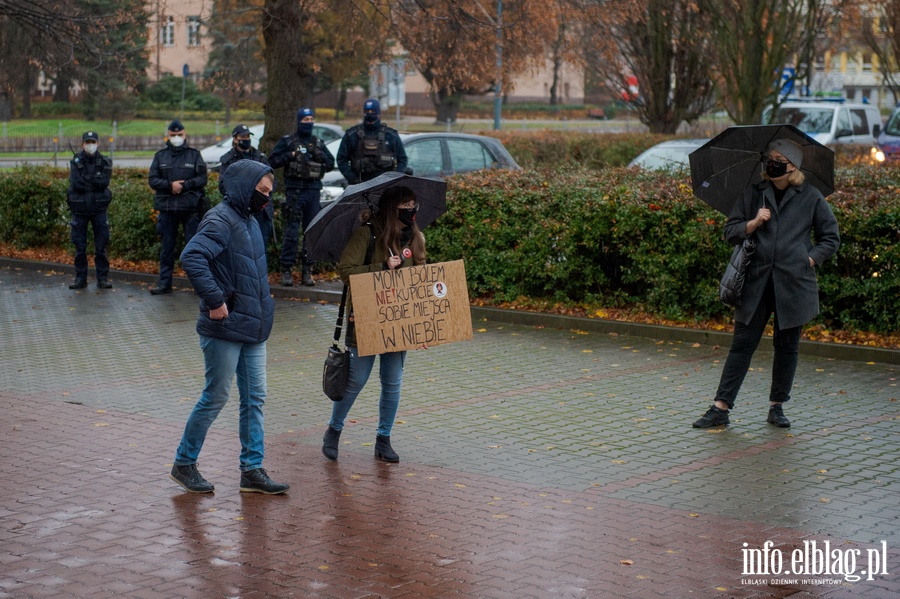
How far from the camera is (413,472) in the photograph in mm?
7371

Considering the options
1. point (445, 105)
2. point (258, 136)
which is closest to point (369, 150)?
point (258, 136)

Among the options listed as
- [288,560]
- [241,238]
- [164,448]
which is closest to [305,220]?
[164,448]

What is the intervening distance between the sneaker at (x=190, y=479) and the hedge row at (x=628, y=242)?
253 inches

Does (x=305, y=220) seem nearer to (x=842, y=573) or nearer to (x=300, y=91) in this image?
(x=300, y=91)

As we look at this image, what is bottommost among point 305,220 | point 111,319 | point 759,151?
point 111,319

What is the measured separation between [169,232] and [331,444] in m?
8.25

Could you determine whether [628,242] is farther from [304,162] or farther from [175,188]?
[175,188]

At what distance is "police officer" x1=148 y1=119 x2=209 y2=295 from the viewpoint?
14.9 meters

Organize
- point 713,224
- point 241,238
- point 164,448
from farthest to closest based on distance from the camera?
point 713,224 < point 164,448 < point 241,238

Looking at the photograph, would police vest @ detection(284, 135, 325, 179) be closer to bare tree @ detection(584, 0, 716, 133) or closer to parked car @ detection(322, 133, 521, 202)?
parked car @ detection(322, 133, 521, 202)

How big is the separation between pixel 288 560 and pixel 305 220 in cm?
963

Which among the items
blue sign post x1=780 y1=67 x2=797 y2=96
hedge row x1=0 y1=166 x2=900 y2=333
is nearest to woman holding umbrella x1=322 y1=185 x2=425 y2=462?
hedge row x1=0 y1=166 x2=900 y2=333

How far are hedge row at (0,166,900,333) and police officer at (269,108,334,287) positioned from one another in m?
1.57

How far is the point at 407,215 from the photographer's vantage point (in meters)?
7.36
